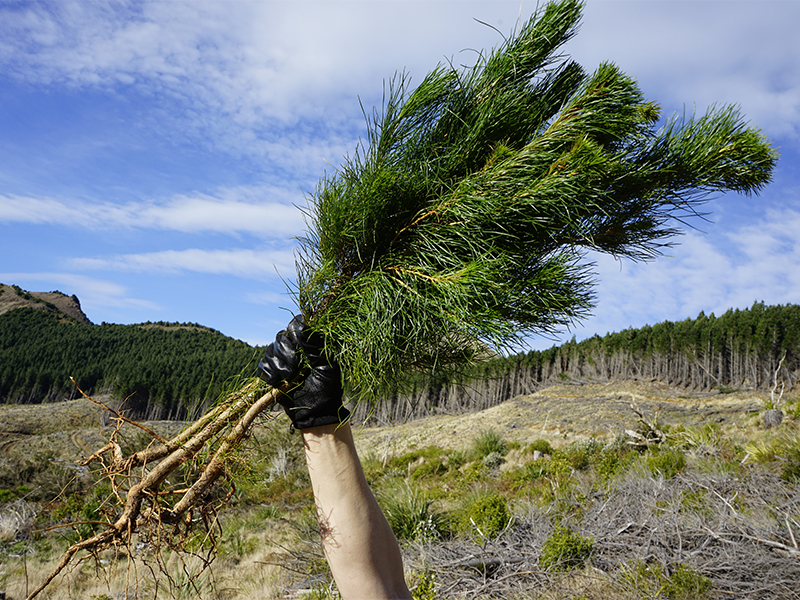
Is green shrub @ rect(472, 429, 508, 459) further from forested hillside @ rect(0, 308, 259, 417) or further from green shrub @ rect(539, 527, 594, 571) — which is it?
forested hillside @ rect(0, 308, 259, 417)

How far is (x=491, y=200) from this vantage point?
1.59m

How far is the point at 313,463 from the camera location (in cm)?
175

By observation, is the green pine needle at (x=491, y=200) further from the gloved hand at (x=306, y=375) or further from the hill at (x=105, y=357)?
the hill at (x=105, y=357)

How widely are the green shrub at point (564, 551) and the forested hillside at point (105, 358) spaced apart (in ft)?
155

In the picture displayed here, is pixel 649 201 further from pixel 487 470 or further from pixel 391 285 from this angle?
pixel 487 470

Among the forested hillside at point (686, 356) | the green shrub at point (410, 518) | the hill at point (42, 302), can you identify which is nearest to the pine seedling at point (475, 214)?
the green shrub at point (410, 518)

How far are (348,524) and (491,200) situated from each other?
4.68ft

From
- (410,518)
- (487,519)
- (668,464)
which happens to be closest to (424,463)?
(410,518)

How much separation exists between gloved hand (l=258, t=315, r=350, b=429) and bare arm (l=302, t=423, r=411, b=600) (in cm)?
7

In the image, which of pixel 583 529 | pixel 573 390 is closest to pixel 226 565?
pixel 583 529

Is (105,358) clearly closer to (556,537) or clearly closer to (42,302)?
(42,302)

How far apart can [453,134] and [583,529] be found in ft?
Answer: 16.3

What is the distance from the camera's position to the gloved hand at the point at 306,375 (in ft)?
5.66

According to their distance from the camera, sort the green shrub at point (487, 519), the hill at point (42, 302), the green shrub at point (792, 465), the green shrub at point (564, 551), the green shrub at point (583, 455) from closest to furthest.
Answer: the green shrub at point (564, 551) < the green shrub at point (487, 519) < the green shrub at point (792, 465) < the green shrub at point (583, 455) < the hill at point (42, 302)
